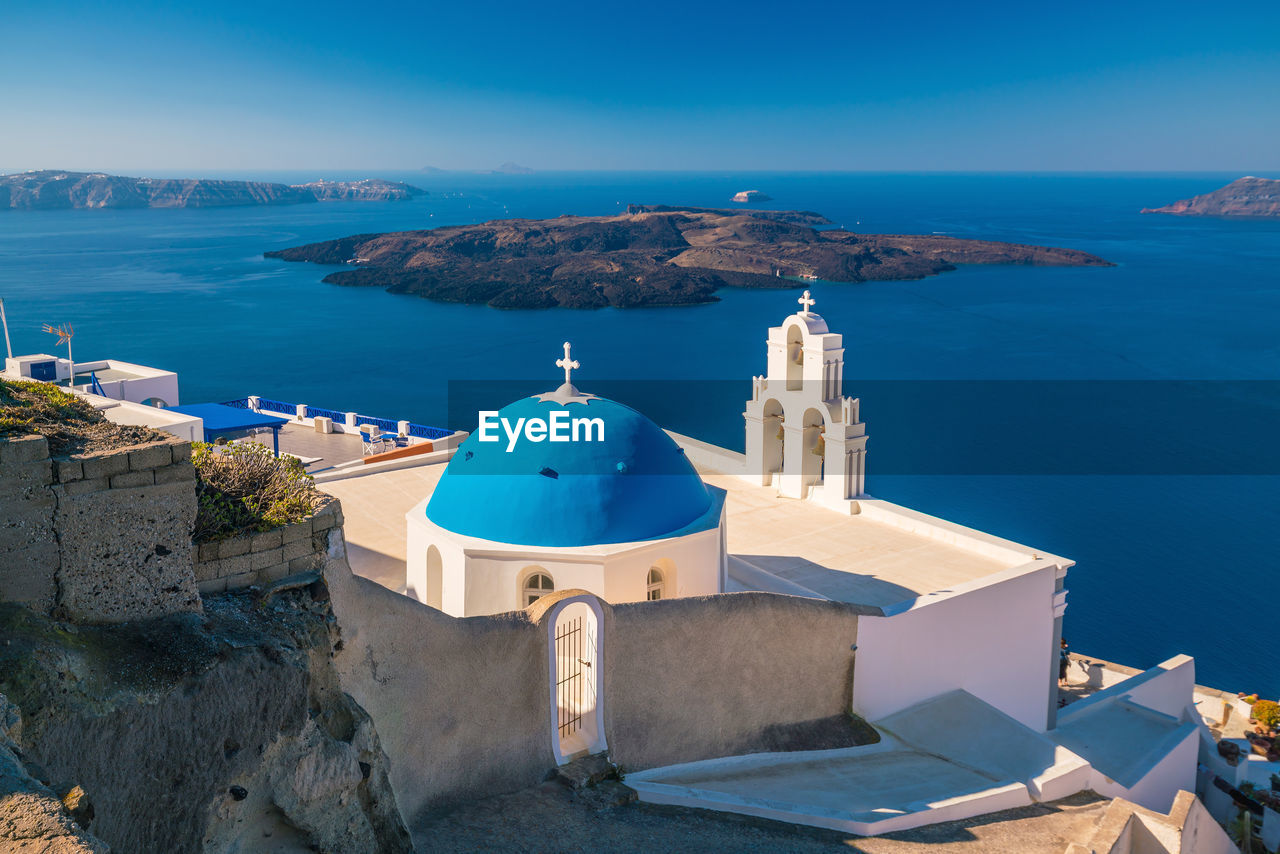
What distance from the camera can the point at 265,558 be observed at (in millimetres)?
6074

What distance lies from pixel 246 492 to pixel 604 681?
12.8 feet

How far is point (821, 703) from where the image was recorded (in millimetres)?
11078

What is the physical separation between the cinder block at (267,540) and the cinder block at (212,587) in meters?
0.25

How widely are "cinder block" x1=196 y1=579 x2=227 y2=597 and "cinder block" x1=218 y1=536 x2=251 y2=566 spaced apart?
0.49 feet

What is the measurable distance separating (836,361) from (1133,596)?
1776 centimetres

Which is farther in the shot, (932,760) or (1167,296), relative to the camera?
(1167,296)

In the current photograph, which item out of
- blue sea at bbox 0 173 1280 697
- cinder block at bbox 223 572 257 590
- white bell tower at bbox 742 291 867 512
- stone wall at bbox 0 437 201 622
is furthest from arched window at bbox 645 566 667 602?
blue sea at bbox 0 173 1280 697

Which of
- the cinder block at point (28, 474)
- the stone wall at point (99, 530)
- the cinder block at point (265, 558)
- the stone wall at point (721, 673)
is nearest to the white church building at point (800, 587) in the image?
the stone wall at point (721, 673)

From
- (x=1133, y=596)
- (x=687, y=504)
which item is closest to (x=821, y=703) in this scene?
(x=687, y=504)

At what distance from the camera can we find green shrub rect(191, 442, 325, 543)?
5879mm

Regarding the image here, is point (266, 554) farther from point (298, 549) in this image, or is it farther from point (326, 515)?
point (326, 515)

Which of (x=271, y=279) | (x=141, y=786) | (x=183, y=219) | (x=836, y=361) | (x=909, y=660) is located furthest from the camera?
(x=183, y=219)

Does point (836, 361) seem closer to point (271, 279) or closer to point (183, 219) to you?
point (271, 279)

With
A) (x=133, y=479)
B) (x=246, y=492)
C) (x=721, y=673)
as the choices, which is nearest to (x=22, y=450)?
(x=133, y=479)
